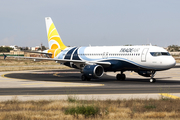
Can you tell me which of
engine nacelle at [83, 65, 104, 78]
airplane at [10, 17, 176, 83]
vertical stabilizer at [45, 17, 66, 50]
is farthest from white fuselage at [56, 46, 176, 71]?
vertical stabilizer at [45, 17, 66, 50]

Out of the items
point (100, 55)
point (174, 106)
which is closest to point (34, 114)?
point (174, 106)

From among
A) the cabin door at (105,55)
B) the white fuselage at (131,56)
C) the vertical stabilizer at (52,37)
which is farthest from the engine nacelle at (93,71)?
the vertical stabilizer at (52,37)

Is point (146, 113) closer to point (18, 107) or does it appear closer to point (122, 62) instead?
point (18, 107)

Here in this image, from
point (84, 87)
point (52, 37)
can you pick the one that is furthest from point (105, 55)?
point (52, 37)

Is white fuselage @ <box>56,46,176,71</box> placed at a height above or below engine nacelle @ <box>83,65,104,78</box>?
above

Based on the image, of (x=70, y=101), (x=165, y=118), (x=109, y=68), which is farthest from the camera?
(x=109, y=68)

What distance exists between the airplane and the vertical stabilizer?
352cm

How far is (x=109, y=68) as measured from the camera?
120ft

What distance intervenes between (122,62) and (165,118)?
22493 millimetres

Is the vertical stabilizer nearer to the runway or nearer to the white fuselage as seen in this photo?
the white fuselage

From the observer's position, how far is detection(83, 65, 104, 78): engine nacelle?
1351 inches

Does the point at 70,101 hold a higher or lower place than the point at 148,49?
lower

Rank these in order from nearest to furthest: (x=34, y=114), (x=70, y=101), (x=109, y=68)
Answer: (x=34, y=114)
(x=70, y=101)
(x=109, y=68)

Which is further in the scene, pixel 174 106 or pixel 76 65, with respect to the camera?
pixel 76 65
